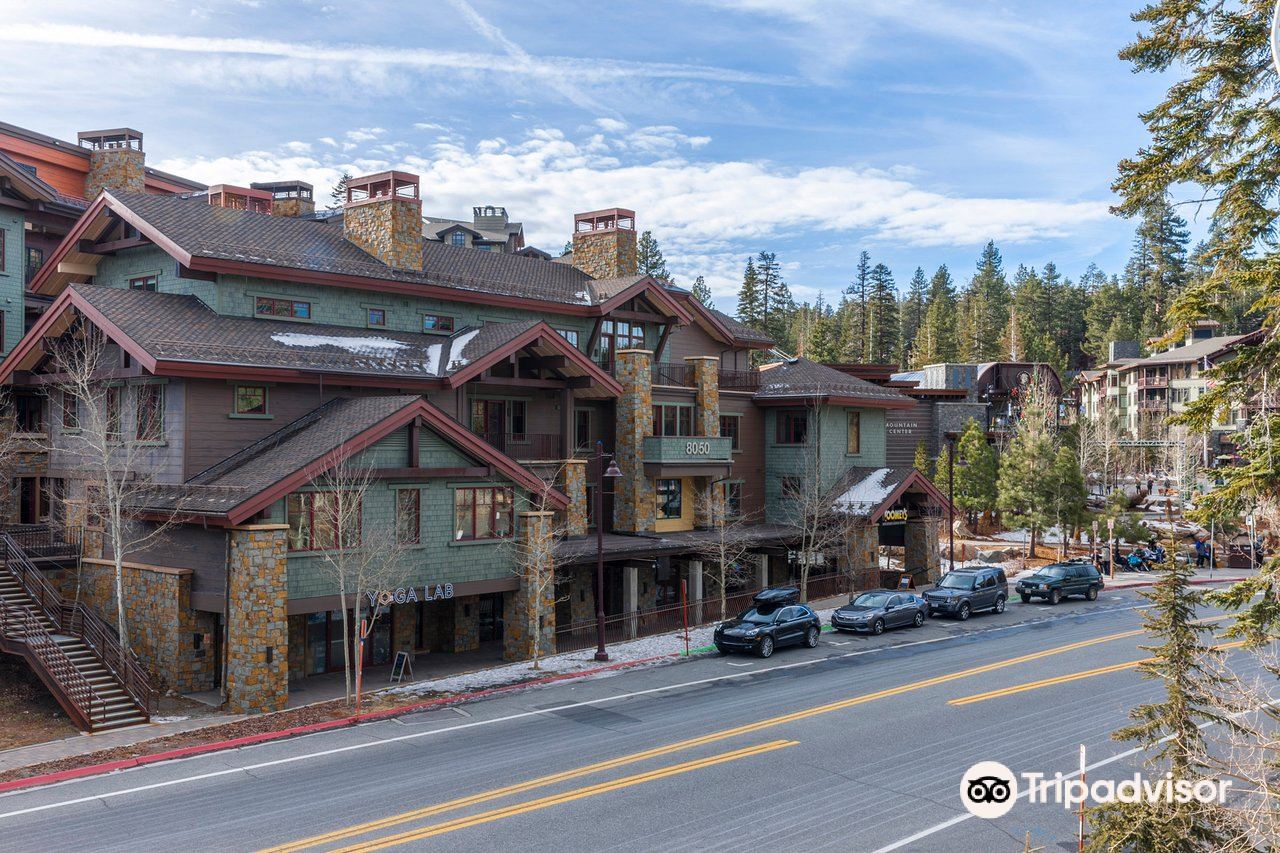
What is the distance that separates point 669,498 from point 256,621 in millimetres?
20051

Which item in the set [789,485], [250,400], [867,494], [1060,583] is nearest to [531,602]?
[250,400]

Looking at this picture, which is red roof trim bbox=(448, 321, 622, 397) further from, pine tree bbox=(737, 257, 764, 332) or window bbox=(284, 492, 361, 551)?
pine tree bbox=(737, 257, 764, 332)

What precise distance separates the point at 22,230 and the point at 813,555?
3351 centimetres

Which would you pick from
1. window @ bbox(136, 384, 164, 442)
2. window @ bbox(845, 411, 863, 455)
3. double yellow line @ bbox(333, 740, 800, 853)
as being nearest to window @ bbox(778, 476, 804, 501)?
window @ bbox(845, 411, 863, 455)

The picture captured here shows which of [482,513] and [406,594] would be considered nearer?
[406,594]

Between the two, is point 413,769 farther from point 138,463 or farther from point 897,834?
point 138,463

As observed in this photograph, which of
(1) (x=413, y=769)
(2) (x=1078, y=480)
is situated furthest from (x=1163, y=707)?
(2) (x=1078, y=480)

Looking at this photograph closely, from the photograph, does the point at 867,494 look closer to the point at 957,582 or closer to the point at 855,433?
the point at 855,433

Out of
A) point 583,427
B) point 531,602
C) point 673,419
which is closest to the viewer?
point 531,602

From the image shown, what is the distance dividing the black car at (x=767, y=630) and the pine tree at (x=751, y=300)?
2797 inches

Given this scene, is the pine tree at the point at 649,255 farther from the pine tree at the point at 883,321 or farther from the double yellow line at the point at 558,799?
the double yellow line at the point at 558,799

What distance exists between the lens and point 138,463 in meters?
27.1

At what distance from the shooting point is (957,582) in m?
36.1

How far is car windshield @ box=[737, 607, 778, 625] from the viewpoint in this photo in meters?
29.0
